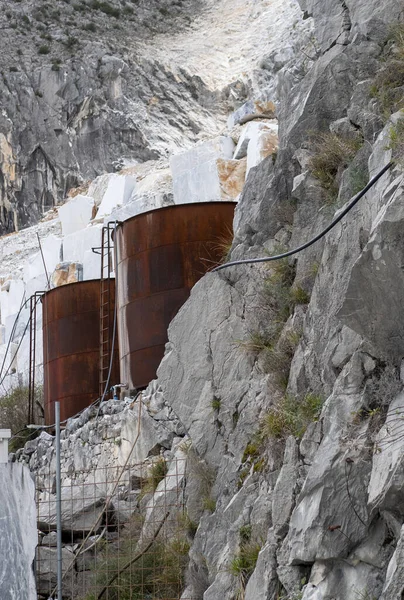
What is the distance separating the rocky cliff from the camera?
6805mm

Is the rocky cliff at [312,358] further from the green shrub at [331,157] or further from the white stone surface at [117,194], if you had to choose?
the white stone surface at [117,194]

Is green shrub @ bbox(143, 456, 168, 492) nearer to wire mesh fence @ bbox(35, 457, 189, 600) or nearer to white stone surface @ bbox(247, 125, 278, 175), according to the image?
wire mesh fence @ bbox(35, 457, 189, 600)

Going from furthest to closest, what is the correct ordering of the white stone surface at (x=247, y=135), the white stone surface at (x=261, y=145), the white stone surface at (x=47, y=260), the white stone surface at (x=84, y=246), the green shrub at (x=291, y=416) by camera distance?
the white stone surface at (x=47, y=260)
the white stone surface at (x=84, y=246)
the white stone surface at (x=247, y=135)
the white stone surface at (x=261, y=145)
the green shrub at (x=291, y=416)

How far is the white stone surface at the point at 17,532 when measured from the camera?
1238 cm

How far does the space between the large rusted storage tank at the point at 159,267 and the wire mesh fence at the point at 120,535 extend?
2.14 metres

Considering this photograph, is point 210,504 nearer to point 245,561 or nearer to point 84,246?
point 245,561

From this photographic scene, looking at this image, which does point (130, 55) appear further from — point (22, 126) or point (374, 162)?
point (374, 162)

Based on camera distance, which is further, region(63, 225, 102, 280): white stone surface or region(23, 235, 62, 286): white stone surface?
region(23, 235, 62, 286): white stone surface

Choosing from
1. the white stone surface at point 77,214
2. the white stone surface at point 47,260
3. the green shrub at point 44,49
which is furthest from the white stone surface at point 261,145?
the green shrub at point 44,49

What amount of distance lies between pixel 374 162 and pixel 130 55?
5351 cm

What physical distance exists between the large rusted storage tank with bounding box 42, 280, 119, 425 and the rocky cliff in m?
8.55

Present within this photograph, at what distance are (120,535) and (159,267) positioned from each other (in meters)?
4.66

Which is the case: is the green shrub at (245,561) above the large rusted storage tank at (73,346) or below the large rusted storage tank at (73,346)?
below

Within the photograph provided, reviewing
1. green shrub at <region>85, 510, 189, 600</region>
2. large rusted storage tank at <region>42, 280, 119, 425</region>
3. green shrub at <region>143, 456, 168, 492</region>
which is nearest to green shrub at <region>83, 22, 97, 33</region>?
large rusted storage tank at <region>42, 280, 119, 425</region>
